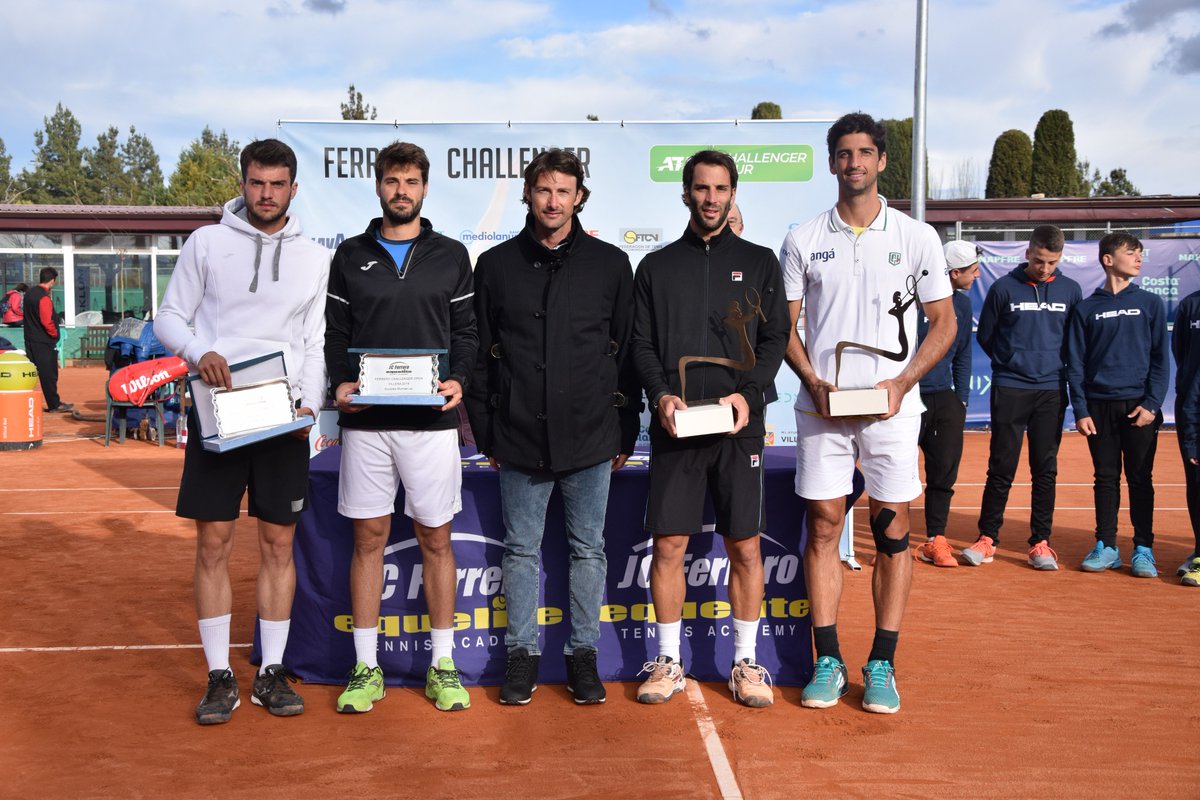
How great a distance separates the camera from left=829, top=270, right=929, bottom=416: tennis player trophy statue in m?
4.34

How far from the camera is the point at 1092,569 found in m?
7.23

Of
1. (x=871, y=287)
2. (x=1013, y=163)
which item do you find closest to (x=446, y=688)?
(x=871, y=287)

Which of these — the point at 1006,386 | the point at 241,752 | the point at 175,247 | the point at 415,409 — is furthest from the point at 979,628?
the point at 175,247

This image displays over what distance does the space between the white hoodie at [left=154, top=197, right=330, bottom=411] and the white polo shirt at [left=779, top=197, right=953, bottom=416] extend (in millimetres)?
2125

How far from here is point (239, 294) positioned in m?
4.31

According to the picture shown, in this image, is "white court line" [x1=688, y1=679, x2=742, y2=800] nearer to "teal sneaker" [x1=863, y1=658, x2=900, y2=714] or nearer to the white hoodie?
"teal sneaker" [x1=863, y1=658, x2=900, y2=714]

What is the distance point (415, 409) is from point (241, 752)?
1.46 metres

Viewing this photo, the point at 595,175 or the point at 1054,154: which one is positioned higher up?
the point at 1054,154

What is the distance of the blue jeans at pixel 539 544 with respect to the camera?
180 inches

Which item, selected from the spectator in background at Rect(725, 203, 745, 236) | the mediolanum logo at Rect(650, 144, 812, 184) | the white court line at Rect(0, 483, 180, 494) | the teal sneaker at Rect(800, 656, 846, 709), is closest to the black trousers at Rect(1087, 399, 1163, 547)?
the mediolanum logo at Rect(650, 144, 812, 184)

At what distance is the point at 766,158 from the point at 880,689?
12.7ft

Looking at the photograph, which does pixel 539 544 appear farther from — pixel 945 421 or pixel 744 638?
pixel 945 421

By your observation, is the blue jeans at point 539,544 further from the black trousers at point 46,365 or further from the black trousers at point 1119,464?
the black trousers at point 46,365

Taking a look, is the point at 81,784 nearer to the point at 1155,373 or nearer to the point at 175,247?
the point at 1155,373
